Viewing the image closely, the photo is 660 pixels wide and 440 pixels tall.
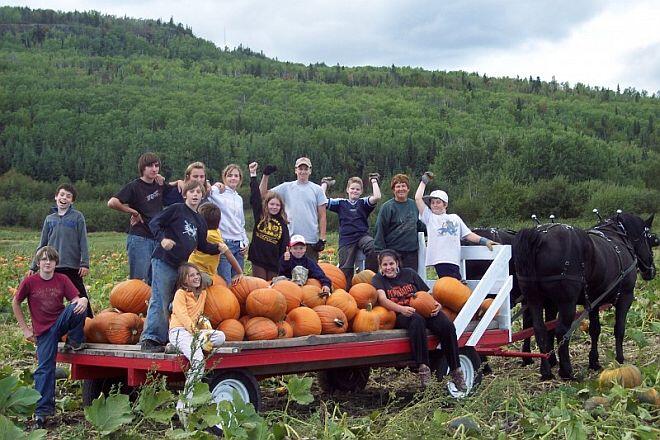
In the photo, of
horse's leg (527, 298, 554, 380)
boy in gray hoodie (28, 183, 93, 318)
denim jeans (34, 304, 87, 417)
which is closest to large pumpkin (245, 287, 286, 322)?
denim jeans (34, 304, 87, 417)

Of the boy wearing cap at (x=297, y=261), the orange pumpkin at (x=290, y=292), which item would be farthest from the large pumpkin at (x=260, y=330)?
the boy wearing cap at (x=297, y=261)

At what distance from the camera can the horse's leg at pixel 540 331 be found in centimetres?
895

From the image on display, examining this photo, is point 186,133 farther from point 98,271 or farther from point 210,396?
point 210,396

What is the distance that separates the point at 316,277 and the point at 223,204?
140cm

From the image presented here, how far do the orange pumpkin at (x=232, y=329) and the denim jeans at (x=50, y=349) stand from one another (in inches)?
43.1

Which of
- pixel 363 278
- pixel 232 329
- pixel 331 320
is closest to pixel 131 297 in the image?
pixel 232 329

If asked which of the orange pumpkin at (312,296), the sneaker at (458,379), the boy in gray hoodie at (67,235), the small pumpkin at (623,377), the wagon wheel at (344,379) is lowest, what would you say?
the wagon wheel at (344,379)

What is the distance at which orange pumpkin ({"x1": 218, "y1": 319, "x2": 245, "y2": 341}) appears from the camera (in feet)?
22.0

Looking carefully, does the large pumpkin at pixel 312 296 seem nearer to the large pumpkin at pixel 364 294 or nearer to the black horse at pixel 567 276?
the large pumpkin at pixel 364 294

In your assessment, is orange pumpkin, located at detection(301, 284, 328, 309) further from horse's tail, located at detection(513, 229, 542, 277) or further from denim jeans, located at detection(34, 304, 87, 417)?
horse's tail, located at detection(513, 229, 542, 277)

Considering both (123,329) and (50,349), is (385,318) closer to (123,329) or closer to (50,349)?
(123,329)

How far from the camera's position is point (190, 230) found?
7.03 meters

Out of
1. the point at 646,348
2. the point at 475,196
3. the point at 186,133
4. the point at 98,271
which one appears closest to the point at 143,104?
the point at 186,133

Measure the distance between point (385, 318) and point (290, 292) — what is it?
0.92m
